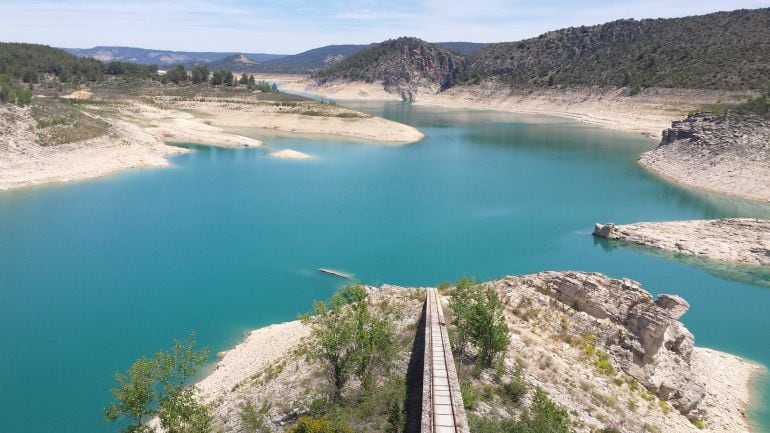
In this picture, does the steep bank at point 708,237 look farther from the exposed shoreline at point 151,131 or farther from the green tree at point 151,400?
the exposed shoreline at point 151,131

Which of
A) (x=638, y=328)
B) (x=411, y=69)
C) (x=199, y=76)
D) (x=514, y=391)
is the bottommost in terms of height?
(x=514, y=391)

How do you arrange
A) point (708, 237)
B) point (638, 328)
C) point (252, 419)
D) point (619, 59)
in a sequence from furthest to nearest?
1. point (619, 59)
2. point (708, 237)
3. point (638, 328)
4. point (252, 419)

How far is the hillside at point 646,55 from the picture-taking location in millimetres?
97481

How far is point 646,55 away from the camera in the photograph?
126 m

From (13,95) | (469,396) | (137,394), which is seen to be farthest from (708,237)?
(13,95)

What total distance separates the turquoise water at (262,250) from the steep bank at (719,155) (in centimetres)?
317

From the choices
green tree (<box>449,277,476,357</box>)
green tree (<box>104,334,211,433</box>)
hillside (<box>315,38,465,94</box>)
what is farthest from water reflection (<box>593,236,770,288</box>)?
hillside (<box>315,38,465,94</box>)

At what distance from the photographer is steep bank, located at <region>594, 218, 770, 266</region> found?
3341 centimetres

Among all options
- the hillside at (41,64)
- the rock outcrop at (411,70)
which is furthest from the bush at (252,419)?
the rock outcrop at (411,70)

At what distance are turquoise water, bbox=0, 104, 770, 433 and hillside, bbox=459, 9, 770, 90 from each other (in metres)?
51.0

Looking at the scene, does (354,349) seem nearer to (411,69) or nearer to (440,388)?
(440,388)

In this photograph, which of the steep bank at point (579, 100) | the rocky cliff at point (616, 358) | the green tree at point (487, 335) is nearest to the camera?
the green tree at point (487, 335)

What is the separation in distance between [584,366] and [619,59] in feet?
436

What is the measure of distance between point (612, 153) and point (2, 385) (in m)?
72.0
